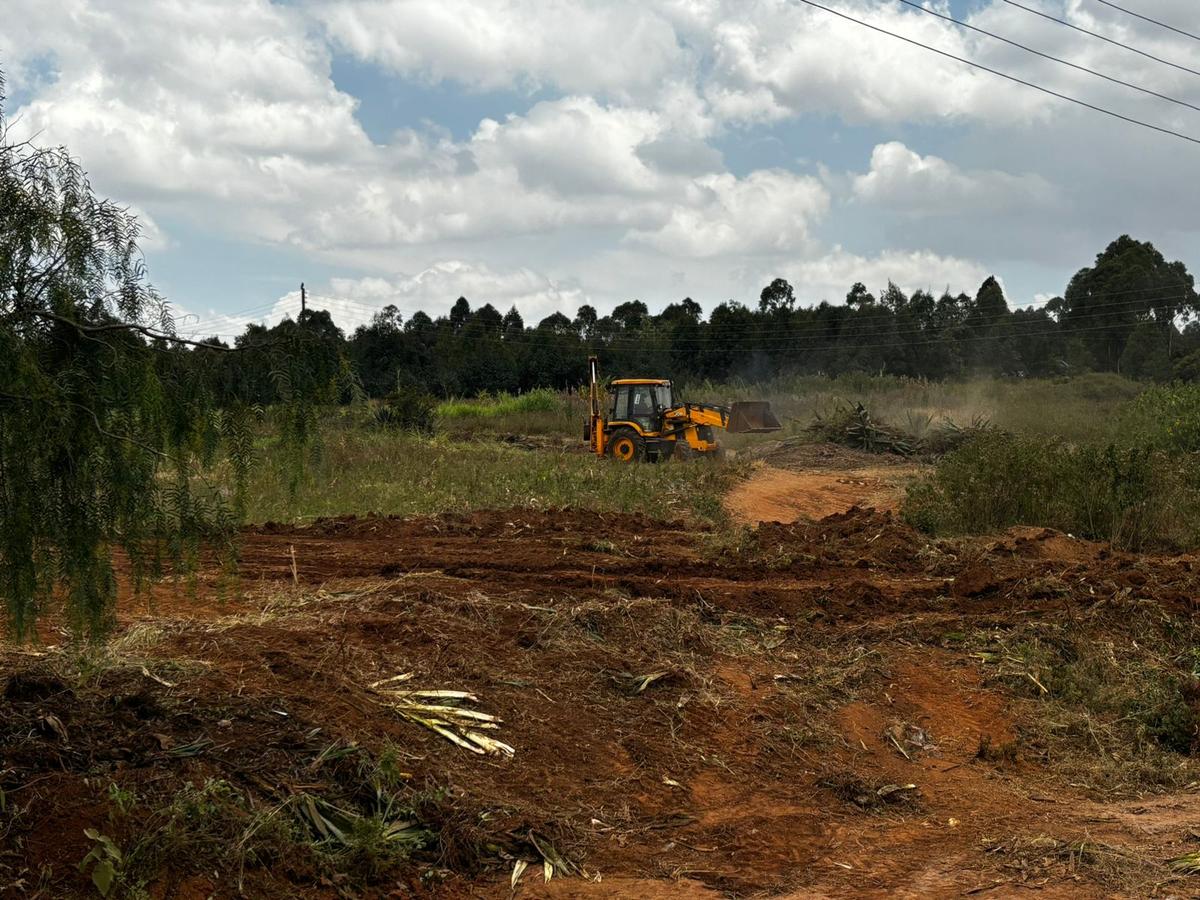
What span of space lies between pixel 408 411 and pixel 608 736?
28.5m

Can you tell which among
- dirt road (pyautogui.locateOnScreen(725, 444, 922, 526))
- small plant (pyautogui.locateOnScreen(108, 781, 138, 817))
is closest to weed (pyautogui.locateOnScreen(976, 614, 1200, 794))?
small plant (pyautogui.locateOnScreen(108, 781, 138, 817))

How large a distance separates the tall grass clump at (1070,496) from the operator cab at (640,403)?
11.1m

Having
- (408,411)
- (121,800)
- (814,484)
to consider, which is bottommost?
(814,484)

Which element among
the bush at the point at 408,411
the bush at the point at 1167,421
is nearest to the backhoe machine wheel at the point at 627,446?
the bush at the point at 408,411

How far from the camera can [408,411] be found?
1363 inches

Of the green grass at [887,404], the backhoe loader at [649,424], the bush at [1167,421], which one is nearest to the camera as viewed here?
the bush at [1167,421]

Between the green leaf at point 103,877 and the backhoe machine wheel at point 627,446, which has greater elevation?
the backhoe machine wheel at point 627,446

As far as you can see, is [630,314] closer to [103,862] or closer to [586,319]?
[586,319]

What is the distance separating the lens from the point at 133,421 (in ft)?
15.9

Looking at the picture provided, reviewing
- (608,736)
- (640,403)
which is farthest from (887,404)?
(608,736)

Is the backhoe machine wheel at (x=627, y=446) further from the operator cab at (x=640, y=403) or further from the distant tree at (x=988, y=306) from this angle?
the distant tree at (x=988, y=306)

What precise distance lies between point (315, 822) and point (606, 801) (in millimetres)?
1736

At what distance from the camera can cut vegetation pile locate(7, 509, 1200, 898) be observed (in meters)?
5.04

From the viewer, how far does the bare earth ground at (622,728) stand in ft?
17.2
